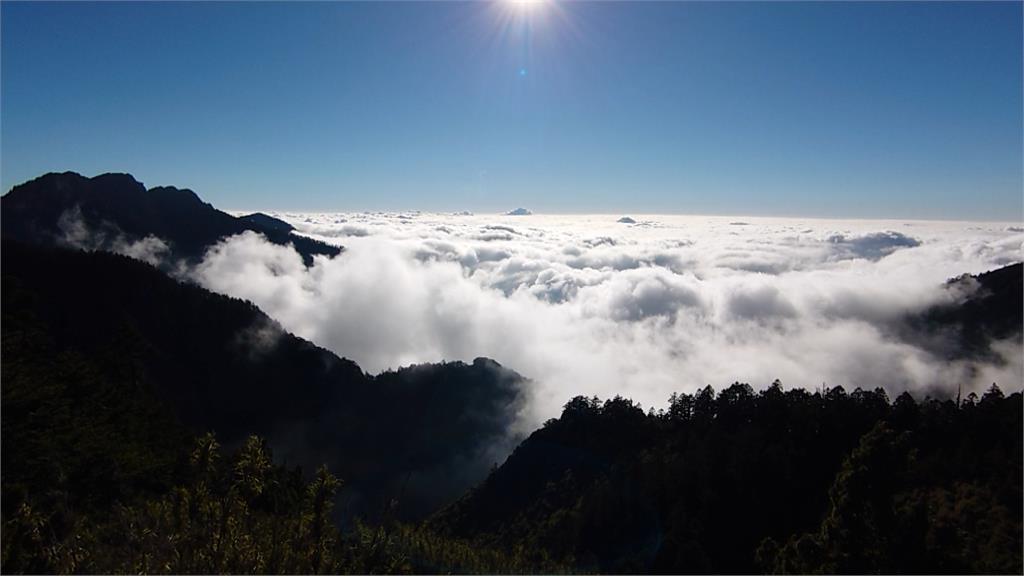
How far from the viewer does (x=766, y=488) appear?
4294 cm

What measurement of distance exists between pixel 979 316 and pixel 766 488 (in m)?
140

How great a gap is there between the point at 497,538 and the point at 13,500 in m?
40.9

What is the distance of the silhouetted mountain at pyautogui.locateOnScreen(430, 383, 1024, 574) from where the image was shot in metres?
25.3

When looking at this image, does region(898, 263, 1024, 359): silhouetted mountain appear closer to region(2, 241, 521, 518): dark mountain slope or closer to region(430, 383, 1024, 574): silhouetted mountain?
region(430, 383, 1024, 574): silhouetted mountain

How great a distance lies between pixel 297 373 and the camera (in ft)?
417

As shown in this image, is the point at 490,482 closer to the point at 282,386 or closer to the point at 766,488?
the point at 766,488

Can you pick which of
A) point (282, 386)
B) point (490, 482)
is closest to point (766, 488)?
point (490, 482)

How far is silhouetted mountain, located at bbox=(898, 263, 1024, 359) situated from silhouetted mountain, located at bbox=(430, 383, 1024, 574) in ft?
347

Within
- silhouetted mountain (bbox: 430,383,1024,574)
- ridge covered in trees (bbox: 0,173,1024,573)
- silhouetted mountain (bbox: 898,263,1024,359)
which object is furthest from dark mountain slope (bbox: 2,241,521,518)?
silhouetted mountain (bbox: 898,263,1024,359)

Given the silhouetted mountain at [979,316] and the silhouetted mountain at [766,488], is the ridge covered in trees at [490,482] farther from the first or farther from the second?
the silhouetted mountain at [979,316]

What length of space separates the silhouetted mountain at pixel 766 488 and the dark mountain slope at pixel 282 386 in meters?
41.0

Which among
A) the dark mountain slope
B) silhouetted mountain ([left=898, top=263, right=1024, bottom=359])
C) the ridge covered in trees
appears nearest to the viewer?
the ridge covered in trees

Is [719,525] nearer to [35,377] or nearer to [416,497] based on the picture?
[35,377]

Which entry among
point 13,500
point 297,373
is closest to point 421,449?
point 297,373
